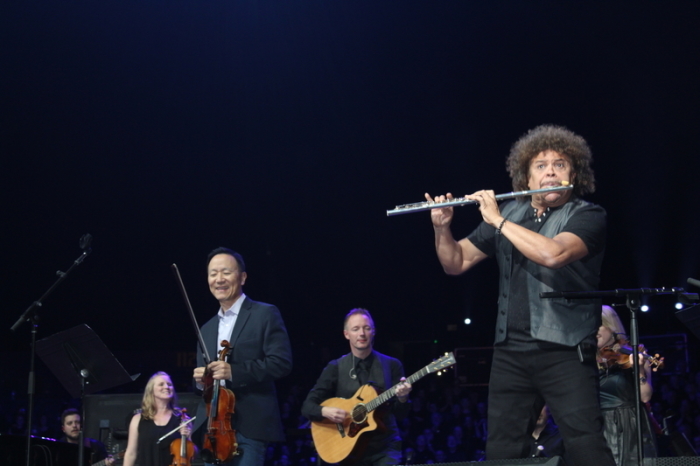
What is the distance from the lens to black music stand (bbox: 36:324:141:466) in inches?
189

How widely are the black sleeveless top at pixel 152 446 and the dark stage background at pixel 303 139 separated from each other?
404cm

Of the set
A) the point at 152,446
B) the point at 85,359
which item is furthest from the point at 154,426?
the point at 85,359

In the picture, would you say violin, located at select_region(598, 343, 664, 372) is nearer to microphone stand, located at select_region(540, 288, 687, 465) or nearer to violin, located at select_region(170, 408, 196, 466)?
microphone stand, located at select_region(540, 288, 687, 465)

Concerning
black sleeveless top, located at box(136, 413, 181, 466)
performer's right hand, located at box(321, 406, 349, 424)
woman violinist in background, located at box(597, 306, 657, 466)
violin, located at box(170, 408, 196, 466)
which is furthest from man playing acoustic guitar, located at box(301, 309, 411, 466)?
black sleeveless top, located at box(136, 413, 181, 466)

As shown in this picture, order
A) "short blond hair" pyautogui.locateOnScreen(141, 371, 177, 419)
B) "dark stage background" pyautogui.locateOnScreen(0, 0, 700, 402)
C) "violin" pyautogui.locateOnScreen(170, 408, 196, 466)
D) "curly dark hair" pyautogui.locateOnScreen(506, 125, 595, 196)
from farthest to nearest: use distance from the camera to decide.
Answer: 1. "dark stage background" pyautogui.locateOnScreen(0, 0, 700, 402)
2. "short blond hair" pyautogui.locateOnScreen(141, 371, 177, 419)
3. "violin" pyautogui.locateOnScreen(170, 408, 196, 466)
4. "curly dark hair" pyautogui.locateOnScreen(506, 125, 595, 196)

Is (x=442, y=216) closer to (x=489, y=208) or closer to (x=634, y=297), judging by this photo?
(x=489, y=208)

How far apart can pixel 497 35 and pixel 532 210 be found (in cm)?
556

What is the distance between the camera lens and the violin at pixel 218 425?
3.43 m

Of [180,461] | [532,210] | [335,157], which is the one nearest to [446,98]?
[335,157]

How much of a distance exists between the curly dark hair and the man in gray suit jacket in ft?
5.19

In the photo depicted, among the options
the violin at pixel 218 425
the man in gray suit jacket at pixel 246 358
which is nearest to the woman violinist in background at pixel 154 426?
the man in gray suit jacket at pixel 246 358

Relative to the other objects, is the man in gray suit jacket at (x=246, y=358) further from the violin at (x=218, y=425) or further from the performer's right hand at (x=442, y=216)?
the performer's right hand at (x=442, y=216)

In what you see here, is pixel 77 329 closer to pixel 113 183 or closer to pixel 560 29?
pixel 560 29

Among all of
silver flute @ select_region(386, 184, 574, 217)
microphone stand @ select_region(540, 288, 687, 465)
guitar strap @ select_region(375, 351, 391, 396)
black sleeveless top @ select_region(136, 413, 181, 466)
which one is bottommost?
black sleeveless top @ select_region(136, 413, 181, 466)
